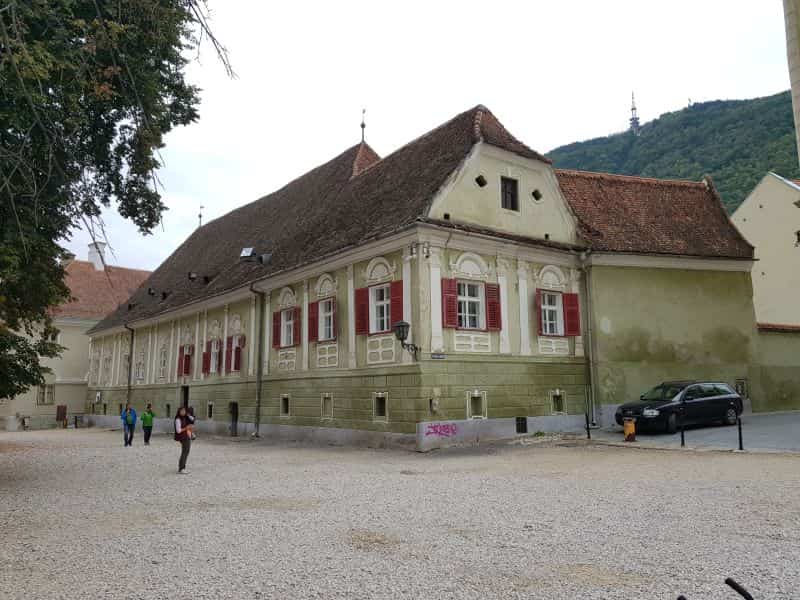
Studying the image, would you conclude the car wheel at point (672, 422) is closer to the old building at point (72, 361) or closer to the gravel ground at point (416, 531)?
the gravel ground at point (416, 531)

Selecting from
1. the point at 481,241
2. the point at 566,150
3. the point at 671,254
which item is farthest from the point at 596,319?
the point at 566,150

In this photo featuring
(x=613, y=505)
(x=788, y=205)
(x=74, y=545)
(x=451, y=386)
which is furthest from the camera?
(x=788, y=205)

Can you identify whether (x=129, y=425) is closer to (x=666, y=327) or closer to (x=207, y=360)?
(x=207, y=360)

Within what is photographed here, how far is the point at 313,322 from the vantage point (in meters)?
21.2

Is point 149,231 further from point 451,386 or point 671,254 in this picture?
point 671,254

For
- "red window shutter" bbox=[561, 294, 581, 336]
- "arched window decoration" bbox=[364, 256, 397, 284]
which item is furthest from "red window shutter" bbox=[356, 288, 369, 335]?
"red window shutter" bbox=[561, 294, 581, 336]

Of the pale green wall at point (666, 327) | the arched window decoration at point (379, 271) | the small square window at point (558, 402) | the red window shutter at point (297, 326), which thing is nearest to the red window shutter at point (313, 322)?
the red window shutter at point (297, 326)

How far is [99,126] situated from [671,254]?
1751cm

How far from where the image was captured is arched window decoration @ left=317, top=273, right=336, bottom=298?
67.4ft

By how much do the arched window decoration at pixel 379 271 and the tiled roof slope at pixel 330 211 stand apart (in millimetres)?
778

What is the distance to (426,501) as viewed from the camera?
31.3 ft

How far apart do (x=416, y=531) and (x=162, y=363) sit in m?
28.0

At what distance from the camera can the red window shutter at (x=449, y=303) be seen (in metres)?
17.5

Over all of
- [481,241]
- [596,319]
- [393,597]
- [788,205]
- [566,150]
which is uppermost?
[566,150]
